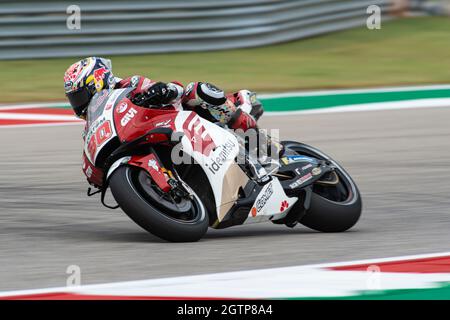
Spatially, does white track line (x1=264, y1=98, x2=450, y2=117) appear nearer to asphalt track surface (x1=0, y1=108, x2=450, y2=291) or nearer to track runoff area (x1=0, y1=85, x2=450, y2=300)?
asphalt track surface (x1=0, y1=108, x2=450, y2=291)

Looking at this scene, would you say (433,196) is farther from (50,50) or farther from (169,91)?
(50,50)

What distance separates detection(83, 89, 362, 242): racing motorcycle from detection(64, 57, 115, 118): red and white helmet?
75 mm

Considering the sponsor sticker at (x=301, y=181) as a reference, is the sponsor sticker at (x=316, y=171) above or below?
above

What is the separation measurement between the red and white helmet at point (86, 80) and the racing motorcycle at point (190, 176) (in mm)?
75

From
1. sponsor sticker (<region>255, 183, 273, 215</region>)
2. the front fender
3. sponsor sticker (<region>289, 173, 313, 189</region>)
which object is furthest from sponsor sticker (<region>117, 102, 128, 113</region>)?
sponsor sticker (<region>289, 173, 313, 189</region>)

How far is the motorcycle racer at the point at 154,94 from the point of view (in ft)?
20.1

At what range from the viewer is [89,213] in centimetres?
745

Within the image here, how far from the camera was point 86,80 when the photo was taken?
6.34 metres

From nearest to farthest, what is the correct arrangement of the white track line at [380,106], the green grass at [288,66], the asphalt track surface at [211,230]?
the asphalt track surface at [211,230]
the white track line at [380,106]
the green grass at [288,66]

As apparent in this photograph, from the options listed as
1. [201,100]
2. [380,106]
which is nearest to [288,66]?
[380,106]

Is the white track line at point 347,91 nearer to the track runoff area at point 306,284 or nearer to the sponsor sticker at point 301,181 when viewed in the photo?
the sponsor sticker at point 301,181

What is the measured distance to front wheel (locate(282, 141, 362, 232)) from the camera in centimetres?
655

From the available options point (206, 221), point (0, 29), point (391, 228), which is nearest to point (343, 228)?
point (391, 228)

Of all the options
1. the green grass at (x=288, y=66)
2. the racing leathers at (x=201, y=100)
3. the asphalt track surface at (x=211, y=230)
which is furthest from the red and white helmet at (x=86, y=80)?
the green grass at (x=288, y=66)
